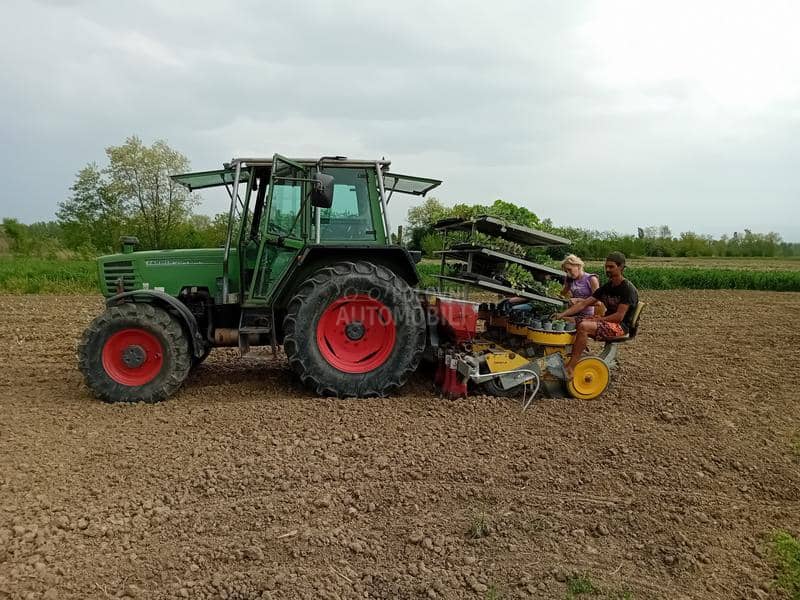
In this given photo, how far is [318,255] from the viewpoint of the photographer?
533cm

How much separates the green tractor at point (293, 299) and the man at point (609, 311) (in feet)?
4.96

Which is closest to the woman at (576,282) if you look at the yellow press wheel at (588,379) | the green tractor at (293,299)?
the yellow press wheel at (588,379)

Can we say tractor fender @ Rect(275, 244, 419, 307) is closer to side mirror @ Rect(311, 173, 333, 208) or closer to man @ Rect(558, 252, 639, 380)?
side mirror @ Rect(311, 173, 333, 208)

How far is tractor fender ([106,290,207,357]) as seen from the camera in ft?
16.8

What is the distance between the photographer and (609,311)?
18.9 ft

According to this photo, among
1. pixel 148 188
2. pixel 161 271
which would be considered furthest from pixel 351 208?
pixel 148 188

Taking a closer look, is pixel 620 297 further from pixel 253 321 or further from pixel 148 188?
pixel 148 188

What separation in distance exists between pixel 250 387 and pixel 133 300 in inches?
56.2

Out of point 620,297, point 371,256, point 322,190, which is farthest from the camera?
point 620,297

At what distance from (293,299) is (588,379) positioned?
2.98 m

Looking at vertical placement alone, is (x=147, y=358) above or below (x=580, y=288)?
below

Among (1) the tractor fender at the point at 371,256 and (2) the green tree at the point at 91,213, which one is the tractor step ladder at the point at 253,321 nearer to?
(1) the tractor fender at the point at 371,256

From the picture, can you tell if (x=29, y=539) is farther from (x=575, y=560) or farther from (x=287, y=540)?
(x=575, y=560)

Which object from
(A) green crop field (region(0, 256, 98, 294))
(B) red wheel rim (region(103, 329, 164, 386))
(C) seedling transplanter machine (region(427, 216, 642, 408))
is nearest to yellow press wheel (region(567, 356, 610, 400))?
(C) seedling transplanter machine (region(427, 216, 642, 408))
